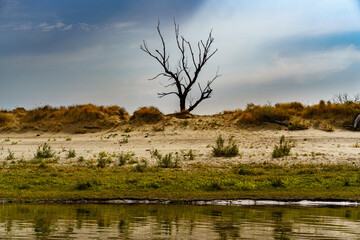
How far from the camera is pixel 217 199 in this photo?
685 inches

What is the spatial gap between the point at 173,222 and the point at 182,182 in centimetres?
637

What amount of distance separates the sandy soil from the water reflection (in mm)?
8331

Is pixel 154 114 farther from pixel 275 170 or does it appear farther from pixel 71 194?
pixel 71 194

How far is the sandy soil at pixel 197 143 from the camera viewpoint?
2481 cm

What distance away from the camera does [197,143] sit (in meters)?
30.3

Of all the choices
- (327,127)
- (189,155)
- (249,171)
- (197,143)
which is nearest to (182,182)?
(249,171)

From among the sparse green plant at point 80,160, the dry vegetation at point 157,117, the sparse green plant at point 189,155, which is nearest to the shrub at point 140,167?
the sparse green plant at point 189,155

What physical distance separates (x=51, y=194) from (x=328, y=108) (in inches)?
951

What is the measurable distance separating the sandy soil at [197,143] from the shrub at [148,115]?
5.69ft

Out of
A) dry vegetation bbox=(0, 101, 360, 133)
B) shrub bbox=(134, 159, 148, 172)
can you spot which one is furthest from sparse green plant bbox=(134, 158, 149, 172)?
dry vegetation bbox=(0, 101, 360, 133)

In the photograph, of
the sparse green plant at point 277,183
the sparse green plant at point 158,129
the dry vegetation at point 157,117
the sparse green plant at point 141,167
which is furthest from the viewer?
the dry vegetation at point 157,117

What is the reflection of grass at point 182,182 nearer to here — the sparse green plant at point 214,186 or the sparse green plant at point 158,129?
the sparse green plant at point 214,186

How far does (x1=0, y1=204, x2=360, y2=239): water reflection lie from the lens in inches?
455

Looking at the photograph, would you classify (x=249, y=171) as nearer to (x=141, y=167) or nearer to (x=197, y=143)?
(x=141, y=167)
